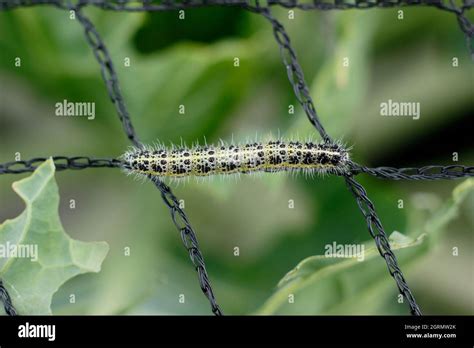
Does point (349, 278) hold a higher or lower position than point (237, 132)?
lower

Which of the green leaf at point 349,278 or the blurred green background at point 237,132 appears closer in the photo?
the green leaf at point 349,278

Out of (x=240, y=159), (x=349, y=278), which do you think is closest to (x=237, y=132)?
(x=240, y=159)

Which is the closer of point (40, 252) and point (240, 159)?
point (40, 252)

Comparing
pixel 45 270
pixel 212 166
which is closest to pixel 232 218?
pixel 212 166

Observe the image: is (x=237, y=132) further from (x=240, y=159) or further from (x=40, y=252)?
(x=40, y=252)

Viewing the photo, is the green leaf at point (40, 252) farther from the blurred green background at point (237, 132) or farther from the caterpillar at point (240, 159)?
the caterpillar at point (240, 159)

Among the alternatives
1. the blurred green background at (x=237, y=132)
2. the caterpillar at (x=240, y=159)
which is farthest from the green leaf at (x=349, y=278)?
the caterpillar at (x=240, y=159)

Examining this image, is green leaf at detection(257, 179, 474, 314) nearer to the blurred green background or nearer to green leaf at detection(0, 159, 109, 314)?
the blurred green background
